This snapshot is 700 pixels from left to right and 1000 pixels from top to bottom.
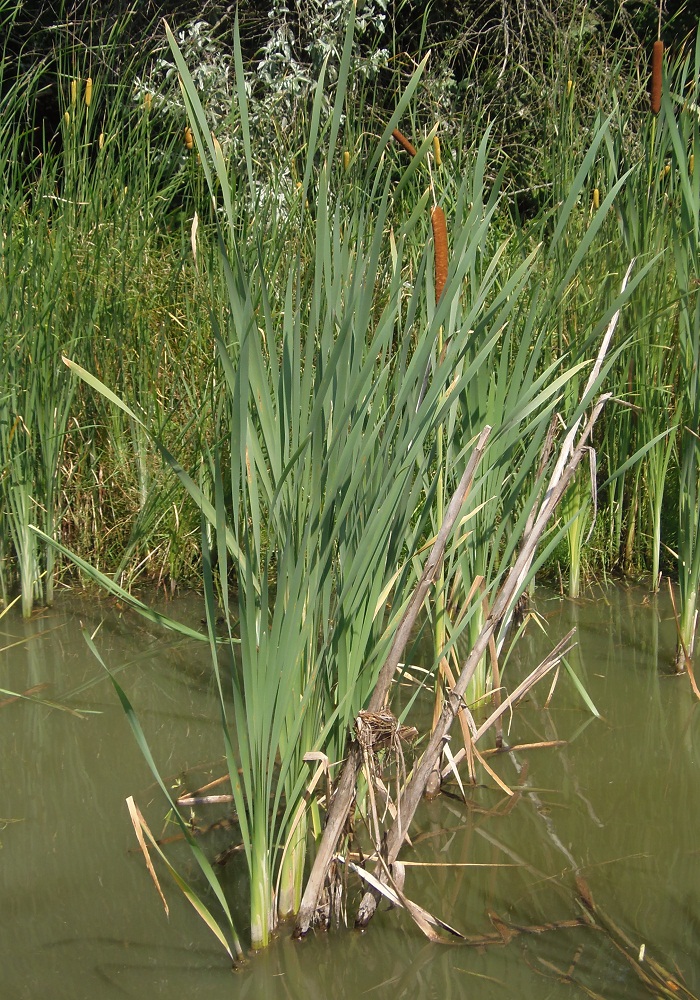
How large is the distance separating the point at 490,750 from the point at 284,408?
3.27ft

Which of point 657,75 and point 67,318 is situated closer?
point 657,75

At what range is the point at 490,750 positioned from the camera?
2.05 m

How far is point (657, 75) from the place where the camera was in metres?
2.33

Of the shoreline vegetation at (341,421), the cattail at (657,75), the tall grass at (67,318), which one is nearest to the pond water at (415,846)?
the shoreline vegetation at (341,421)

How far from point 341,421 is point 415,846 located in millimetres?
847

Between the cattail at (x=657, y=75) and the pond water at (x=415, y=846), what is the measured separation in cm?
137

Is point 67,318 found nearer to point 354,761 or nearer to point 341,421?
point 341,421

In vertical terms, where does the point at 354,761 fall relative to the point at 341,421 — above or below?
below

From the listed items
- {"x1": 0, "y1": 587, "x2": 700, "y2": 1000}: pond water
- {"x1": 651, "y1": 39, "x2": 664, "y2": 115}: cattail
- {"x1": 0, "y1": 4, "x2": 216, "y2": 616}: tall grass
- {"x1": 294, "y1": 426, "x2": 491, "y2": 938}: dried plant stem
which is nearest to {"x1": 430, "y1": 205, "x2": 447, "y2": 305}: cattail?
{"x1": 294, "y1": 426, "x2": 491, "y2": 938}: dried plant stem

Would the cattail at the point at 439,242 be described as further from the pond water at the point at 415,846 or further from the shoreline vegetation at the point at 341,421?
the pond water at the point at 415,846

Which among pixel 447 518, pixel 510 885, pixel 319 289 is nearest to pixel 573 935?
pixel 510 885

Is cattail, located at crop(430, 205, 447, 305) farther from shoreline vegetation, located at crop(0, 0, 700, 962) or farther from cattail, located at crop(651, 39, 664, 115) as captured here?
cattail, located at crop(651, 39, 664, 115)

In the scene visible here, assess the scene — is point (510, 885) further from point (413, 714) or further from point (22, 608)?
point (22, 608)

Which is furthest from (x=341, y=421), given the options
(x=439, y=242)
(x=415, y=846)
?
(x=415, y=846)
